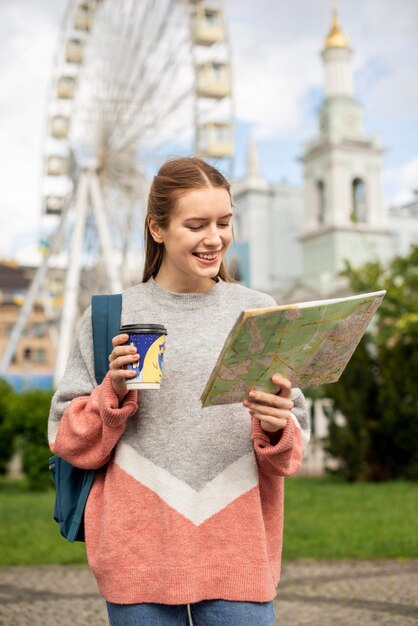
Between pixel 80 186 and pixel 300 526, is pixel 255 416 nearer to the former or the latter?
pixel 300 526

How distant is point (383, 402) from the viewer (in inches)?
472

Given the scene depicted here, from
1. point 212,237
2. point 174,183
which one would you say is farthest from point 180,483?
point 174,183

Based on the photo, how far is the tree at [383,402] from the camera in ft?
38.8

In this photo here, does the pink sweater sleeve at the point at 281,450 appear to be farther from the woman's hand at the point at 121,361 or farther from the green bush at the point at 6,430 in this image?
the green bush at the point at 6,430

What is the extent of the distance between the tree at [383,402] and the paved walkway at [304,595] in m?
5.88

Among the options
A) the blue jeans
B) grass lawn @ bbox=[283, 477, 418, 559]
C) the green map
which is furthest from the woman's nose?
grass lawn @ bbox=[283, 477, 418, 559]

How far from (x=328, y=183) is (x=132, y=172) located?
31189 millimetres

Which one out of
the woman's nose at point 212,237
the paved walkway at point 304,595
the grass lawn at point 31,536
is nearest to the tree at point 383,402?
the grass lawn at point 31,536

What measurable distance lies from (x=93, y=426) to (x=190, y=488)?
258mm

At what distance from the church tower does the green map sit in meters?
41.6

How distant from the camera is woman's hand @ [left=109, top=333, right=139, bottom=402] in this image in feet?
6.06

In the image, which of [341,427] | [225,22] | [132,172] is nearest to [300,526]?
[341,427]

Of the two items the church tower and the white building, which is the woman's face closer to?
the white building

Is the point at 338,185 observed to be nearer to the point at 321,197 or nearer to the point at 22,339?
the point at 321,197
